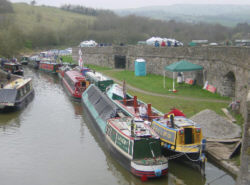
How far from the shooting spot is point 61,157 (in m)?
16.0

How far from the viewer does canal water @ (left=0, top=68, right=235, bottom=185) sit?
44.4 ft

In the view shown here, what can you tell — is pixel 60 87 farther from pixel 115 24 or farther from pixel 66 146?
pixel 115 24

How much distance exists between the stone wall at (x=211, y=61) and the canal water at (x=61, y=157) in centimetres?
740

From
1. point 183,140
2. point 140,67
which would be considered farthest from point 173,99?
point 140,67

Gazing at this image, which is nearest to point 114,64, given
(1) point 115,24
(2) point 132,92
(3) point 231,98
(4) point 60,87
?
(4) point 60,87

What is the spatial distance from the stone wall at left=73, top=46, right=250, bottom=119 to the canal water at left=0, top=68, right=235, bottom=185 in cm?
740

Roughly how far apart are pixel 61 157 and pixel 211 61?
16304 mm

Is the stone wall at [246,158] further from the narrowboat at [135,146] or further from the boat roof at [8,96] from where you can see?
the boat roof at [8,96]

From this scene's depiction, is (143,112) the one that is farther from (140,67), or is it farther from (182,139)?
(140,67)

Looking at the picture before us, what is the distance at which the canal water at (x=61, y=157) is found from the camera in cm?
1354

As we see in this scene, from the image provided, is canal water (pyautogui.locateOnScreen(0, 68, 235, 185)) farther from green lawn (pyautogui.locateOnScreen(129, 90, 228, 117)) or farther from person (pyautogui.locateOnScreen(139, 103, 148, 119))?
green lawn (pyautogui.locateOnScreen(129, 90, 228, 117))

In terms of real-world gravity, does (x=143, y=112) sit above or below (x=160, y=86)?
above

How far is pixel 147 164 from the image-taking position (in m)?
12.8

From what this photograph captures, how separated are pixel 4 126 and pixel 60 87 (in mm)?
15547
